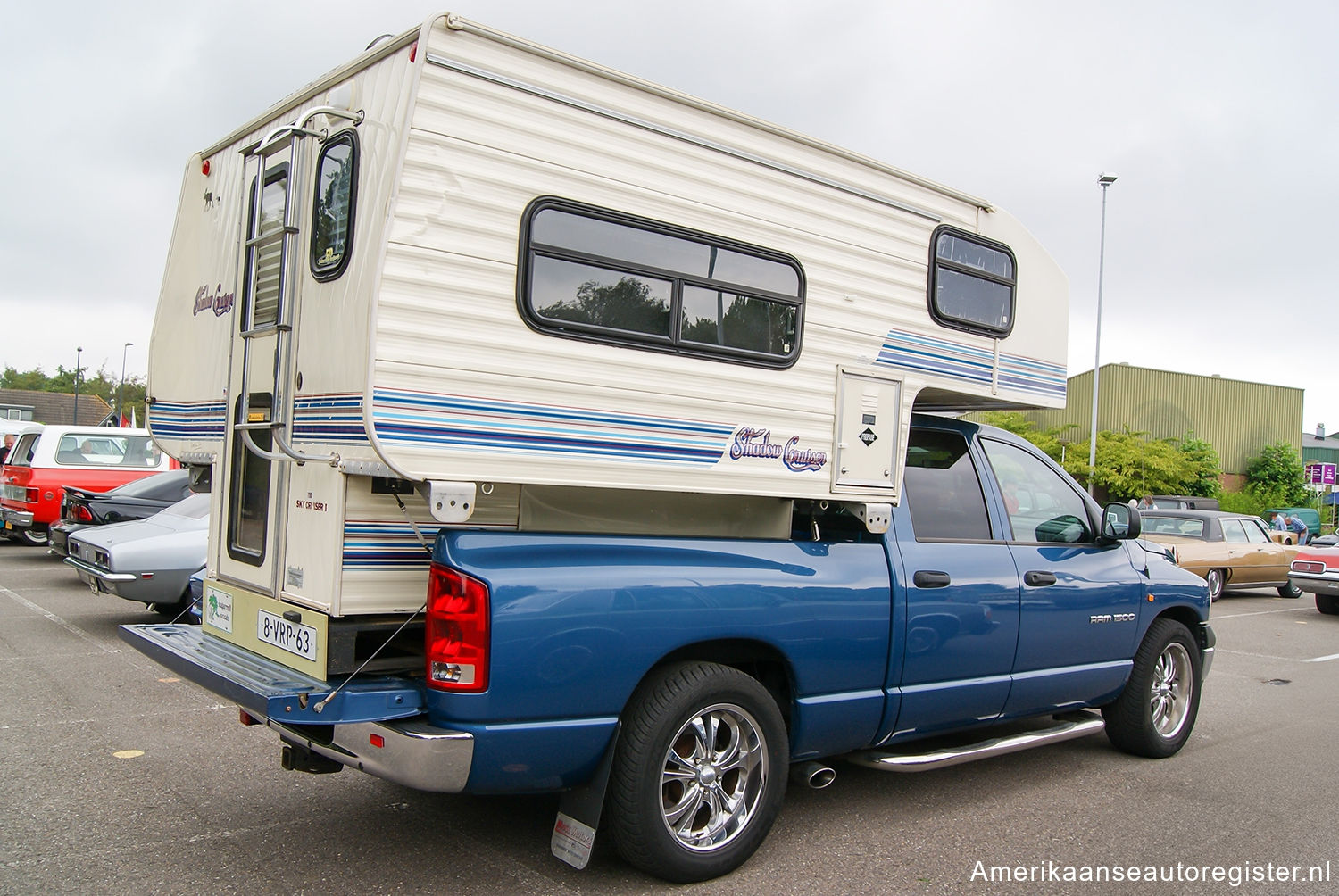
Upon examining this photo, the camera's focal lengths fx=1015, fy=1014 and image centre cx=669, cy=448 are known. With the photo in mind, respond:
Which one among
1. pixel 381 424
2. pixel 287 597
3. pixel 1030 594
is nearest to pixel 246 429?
pixel 287 597

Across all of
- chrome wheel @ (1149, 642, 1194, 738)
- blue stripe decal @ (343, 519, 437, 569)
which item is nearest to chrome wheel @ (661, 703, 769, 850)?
blue stripe decal @ (343, 519, 437, 569)

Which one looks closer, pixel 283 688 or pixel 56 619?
pixel 283 688

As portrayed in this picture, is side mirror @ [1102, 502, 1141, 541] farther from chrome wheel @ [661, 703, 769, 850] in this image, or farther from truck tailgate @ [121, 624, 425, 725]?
truck tailgate @ [121, 624, 425, 725]

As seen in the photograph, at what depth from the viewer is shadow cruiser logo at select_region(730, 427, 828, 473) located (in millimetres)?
4406

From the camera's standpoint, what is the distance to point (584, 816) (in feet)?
12.5

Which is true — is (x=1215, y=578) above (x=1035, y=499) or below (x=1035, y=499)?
below

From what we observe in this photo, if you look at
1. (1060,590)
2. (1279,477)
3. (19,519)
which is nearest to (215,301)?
(1060,590)

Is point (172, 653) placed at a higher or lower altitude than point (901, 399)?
lower

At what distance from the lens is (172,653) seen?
4254mm

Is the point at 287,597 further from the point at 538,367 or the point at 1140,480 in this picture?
the point at 1140,480

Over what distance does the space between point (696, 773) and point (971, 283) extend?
120 inches

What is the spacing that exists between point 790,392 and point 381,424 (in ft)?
6.32

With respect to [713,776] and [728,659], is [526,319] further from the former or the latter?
[713,776]

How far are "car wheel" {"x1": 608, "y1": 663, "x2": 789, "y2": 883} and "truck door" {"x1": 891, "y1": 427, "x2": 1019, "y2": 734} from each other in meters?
0.83
